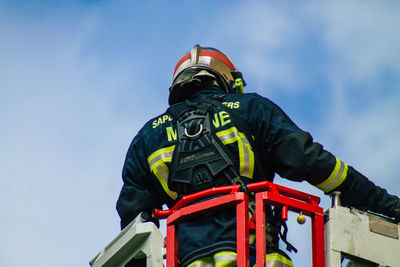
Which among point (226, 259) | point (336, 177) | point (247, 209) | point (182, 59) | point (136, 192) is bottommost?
point (226, 259)

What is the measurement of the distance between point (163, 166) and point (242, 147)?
802mm

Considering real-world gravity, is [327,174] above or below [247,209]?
above

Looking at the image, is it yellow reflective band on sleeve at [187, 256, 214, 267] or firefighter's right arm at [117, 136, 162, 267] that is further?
firefighter's right arm at [117, 136, 162, 267]

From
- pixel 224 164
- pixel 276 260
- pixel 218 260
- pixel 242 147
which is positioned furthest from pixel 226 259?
pixel 242 147

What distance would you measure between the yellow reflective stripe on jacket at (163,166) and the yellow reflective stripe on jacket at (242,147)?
1.83 ft

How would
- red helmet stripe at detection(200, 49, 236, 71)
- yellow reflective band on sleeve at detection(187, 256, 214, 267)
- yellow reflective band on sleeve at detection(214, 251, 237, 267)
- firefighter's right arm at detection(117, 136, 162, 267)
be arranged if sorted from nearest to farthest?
yellow reflective band on sleeve at detection(214, 251, 237, 267) < yellow reflective band on sleeve at detection(187, 256, 214, 267) < firefighter's right arm at detection(117, 136, 162, 267) < red helmet stripe at detection(200, 49, 236, 71)

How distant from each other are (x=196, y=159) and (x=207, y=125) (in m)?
0.34

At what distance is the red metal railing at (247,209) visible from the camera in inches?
302

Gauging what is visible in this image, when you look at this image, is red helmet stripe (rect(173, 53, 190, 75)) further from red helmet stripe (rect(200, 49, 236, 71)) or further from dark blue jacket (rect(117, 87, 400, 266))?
dark blue jacket (rect(117, 87, 400, 266))

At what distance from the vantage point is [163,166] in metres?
8.95

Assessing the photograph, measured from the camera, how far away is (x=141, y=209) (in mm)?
9234

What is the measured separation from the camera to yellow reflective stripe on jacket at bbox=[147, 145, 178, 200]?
8930 millimetres

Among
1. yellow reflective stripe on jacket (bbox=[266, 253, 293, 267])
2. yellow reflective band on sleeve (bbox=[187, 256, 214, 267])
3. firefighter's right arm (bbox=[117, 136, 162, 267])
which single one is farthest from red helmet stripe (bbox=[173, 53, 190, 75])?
yellow reflective stripe on jacket (bbox=[266, 253, 293, 267])

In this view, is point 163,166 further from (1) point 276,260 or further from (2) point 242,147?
(1) point 276,260
